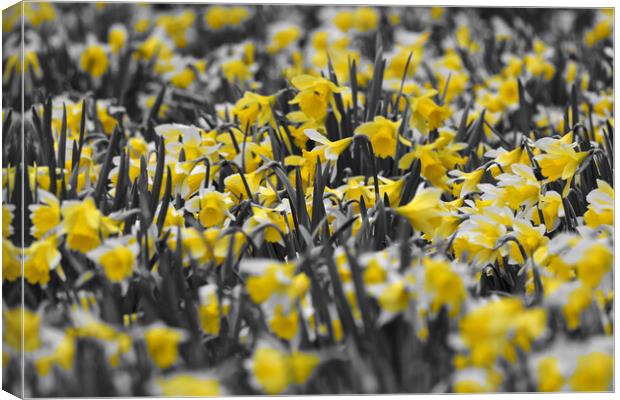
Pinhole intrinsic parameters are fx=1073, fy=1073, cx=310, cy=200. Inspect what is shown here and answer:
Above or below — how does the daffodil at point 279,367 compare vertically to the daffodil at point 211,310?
below

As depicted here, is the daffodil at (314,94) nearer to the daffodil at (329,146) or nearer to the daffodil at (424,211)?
the daffodil at (329,146)

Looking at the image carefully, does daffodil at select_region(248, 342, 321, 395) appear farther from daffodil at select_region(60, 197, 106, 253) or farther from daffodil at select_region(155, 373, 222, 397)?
daffodil at select_region(60, 197, 106, 253)

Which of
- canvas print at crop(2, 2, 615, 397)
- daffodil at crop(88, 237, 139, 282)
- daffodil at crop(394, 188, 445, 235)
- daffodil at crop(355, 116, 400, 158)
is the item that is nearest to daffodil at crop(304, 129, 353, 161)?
canvas print at crop(2, 2, 615, 397)

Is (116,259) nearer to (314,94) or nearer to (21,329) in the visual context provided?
(21,329)

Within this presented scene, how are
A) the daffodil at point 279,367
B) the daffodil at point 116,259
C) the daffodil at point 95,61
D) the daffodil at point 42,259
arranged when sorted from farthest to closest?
the daffodil at point 95,61, the daffodil at point 42,259, the daffodil at point 116,259, the daffodil at point 279,367

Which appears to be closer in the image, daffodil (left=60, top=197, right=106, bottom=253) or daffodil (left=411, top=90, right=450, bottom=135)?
daffodil (left=60, top=197, right=106, bottom=253)

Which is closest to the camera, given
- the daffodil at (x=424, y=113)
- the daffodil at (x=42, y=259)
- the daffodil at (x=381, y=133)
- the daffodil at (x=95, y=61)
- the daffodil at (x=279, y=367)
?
the daffodil at (x=279, y=367)

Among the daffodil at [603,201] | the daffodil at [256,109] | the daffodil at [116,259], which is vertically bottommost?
the daffodil at [116,259]

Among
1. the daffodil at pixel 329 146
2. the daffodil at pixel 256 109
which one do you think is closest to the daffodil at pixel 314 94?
the daffodil at pixel 256 109

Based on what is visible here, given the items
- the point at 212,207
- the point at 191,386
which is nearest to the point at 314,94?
the point at 212,207
